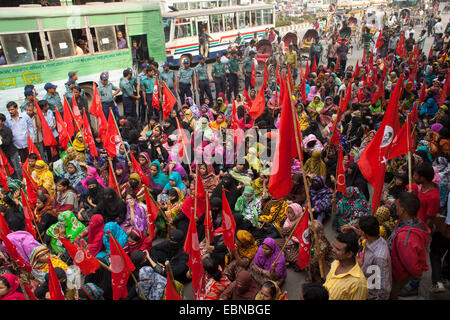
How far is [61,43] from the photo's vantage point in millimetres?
9398

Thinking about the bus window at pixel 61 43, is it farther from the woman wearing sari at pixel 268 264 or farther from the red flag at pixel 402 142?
the red flag at pixel 402 142

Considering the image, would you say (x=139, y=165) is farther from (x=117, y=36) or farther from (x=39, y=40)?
(x=117, y=36)

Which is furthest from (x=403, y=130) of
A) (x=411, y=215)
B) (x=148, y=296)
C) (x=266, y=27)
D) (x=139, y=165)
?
(x=266, y=27)

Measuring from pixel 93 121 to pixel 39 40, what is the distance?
2555 mm

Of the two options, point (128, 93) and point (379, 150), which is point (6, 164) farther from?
point (379, 150)

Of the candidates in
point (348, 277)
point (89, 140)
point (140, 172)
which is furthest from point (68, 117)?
point (348, 277)

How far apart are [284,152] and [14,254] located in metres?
3.34

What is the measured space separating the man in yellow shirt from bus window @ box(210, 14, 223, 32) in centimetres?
1523

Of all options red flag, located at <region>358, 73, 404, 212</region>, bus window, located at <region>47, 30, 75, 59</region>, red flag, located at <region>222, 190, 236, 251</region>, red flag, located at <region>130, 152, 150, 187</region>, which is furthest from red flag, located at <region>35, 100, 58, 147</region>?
red flag, located at <region>358, 73, 404, 212</region>

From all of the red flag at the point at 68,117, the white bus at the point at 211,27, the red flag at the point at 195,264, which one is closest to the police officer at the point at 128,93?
the red flag at the point at 68,117

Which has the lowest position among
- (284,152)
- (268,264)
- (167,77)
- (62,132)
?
(268,264)

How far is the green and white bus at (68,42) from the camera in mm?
8336

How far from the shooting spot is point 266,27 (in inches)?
749

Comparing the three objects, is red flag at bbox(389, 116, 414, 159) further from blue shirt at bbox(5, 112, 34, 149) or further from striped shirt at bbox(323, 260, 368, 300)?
blue shirt at bbox(5, 112, 34, 149)
